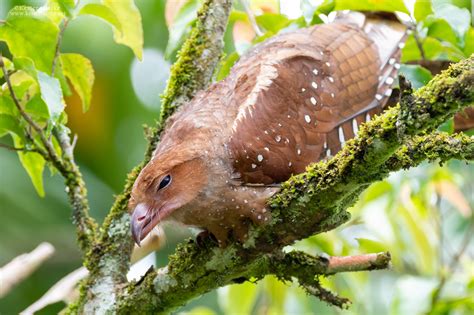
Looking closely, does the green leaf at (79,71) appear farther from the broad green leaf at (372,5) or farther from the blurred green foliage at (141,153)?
the broad green leaf at (372,5)

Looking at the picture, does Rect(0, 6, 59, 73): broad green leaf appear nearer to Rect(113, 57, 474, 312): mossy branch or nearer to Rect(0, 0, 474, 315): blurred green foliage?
Rect(0, 0, 474, 315): blurred green foliage

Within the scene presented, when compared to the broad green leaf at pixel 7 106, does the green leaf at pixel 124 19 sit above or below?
above

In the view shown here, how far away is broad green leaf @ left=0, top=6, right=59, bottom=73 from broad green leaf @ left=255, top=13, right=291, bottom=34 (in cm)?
105

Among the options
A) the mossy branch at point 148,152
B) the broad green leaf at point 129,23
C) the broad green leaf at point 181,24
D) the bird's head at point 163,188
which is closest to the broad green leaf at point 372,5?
the mossy branch at point 148,152

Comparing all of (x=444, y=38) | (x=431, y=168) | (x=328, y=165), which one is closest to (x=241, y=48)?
(x=444, y=38)

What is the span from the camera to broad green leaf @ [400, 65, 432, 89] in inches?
113

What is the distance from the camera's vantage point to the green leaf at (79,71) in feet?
9.85

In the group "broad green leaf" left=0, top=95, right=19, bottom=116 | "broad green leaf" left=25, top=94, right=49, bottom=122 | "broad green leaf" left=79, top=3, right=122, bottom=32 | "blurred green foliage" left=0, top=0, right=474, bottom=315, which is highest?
"broad green leaf" left=79, top=3, right=122, bottom=32

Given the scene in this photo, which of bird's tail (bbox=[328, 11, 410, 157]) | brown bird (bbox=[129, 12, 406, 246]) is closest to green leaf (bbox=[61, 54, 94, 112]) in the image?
brown bird (bbox=[129, 12, 406, 246])

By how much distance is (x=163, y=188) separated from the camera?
2691mm

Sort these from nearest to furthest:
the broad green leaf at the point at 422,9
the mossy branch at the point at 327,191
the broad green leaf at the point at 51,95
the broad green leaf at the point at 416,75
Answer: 1. the mossy branch at the point at 327,191
2. the broad green leaf at the point at 51,95
3. the broad green leaf at the point at 416,75
4. the broad green leaf at the point at 422,9

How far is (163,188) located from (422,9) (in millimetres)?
1270

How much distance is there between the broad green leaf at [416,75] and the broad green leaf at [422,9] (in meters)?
0.24

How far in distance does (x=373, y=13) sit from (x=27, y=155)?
1.68 metres
